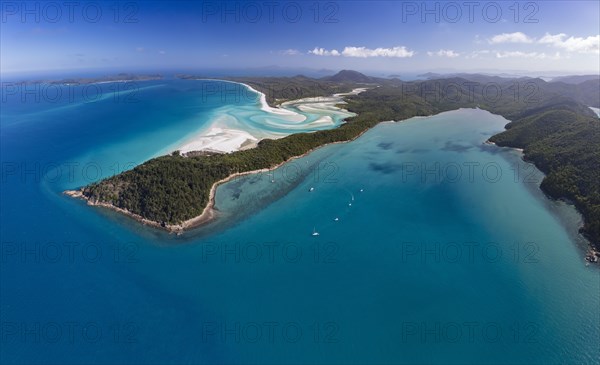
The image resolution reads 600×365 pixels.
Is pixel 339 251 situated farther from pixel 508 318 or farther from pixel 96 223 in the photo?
pixel 96 223

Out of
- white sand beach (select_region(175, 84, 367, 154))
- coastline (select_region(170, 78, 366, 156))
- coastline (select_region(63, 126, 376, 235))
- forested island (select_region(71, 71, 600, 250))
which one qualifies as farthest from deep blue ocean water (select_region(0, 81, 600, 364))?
white sand beach (select_region(175, 84, 367, 154))

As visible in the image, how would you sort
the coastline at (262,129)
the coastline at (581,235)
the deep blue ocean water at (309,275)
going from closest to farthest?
the deep blue ocean water at (309,275)
the coastline at (581,235)
the coastline at (262,129)

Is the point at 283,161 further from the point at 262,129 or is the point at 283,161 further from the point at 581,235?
the point at 581,235

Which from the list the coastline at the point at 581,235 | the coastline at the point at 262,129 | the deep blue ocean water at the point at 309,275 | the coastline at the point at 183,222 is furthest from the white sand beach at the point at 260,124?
the coastline at the point at 581,235

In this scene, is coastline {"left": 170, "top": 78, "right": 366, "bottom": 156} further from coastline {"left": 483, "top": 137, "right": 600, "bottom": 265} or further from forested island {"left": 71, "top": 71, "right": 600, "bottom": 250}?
coastline {"left": 483, "top": 137, "right": 600, "bottom": 265}

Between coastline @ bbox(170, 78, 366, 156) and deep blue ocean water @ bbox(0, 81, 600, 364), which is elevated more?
coastline @ bbox(170, 78, 366, 156)

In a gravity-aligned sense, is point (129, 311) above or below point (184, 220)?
below

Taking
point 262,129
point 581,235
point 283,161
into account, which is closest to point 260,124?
point 262,129

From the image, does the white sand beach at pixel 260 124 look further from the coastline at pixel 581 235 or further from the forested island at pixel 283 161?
the coastline at pixel 581 235

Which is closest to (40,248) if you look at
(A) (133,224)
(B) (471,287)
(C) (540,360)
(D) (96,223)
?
(D) (96,223)
